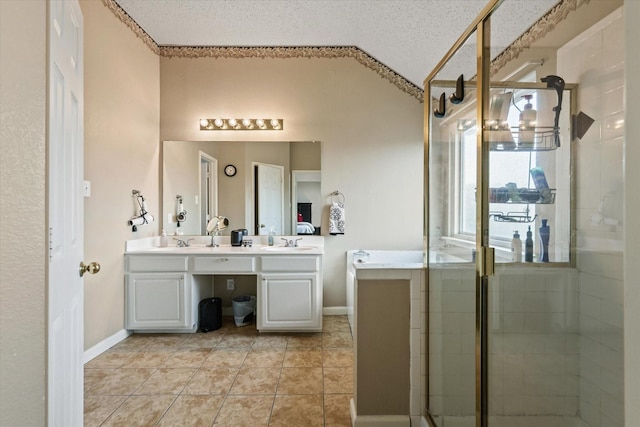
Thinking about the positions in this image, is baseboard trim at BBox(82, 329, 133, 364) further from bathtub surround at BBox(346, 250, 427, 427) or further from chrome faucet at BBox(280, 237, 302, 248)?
bathtub surround at BBox(346, 250, 427, 427)

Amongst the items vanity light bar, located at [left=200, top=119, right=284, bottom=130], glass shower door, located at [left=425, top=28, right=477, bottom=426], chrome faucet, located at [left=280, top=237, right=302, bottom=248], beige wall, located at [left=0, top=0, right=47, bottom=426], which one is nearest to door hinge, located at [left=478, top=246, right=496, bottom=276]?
glass shower door, located at [left=425, top=28, right=477, bottom=426]

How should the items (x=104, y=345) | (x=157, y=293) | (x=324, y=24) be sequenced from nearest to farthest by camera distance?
1. (x=104, y=345)
2. (x=157, y=293)
3. (x=324, y=24)

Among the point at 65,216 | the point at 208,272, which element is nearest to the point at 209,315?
the point at 208,272

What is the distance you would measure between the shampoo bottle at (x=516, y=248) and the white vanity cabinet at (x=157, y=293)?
2.55m

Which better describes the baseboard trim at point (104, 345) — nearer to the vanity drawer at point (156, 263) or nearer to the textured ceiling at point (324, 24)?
the vanity drawer at point (156, 263)

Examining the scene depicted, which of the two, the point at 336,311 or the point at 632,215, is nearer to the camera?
the point at 632,215

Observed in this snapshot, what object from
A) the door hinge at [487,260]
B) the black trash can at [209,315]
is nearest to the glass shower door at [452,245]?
the door hinge at [487,260]

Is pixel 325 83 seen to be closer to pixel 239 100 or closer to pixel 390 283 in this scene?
pixel 239 100

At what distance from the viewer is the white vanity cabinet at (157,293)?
2.86 m

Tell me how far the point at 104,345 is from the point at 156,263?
2.42 ft

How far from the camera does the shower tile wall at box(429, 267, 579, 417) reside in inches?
52.1

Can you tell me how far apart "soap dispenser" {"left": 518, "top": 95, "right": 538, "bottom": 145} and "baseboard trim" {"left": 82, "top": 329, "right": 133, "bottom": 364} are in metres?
3.14

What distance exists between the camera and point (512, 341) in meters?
1.40

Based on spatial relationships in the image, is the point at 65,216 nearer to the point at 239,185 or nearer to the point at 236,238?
the point at 236,238
